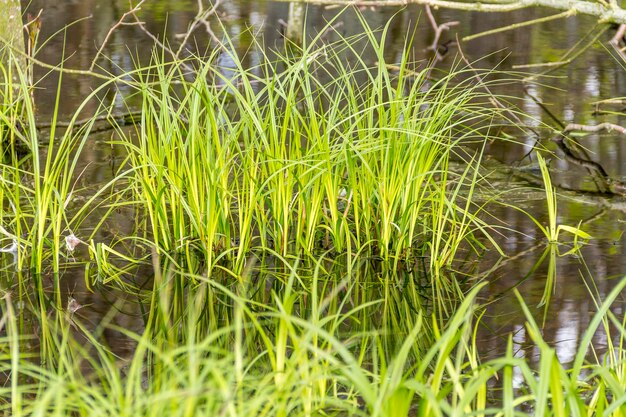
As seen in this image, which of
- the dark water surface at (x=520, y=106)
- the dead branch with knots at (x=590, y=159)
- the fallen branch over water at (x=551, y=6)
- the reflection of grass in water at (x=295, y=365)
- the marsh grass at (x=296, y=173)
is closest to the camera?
the reflection of grass in water at (x=295, y=365)

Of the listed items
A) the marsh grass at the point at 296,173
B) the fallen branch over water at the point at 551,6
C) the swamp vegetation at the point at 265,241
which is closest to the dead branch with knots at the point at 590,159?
the swamp vegetation at the point at 265,241

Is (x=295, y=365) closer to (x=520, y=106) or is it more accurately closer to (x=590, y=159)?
(x=590, y=159)

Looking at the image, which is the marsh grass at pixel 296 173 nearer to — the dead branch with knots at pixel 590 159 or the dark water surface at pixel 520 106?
the dark water surface at pixel 520 106

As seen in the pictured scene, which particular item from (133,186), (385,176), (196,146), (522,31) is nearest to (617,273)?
(385,176)

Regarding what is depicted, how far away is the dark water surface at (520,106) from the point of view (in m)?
2.97

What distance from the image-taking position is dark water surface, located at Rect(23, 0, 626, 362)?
2.97 meters

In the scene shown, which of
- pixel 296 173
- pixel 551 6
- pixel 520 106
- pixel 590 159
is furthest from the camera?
pixel 520 106

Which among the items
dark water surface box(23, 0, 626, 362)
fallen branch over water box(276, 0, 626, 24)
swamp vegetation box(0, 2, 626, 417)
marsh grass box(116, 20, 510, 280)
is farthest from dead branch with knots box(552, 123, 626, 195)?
fallen branch over water box(276, 0, 626, 24)

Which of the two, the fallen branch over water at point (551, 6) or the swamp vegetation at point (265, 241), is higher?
the fallen branch over water at point (551, 6)

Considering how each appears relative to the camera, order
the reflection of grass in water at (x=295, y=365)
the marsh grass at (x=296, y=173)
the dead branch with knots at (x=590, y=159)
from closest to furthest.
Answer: the reflection of grass in water at (x=295, y=365), the marsh grass at (x=296, y=173), the dead branch with knots at (x=590, y=159)

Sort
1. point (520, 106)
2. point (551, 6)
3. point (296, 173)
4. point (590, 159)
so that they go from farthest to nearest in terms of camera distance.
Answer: point (520, 106)
point (590, 159)
point (296, 173)
point (551, 6)

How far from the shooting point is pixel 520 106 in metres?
5.77

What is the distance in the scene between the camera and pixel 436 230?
11.5 ft

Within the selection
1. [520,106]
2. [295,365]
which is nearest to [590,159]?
[520,106]
